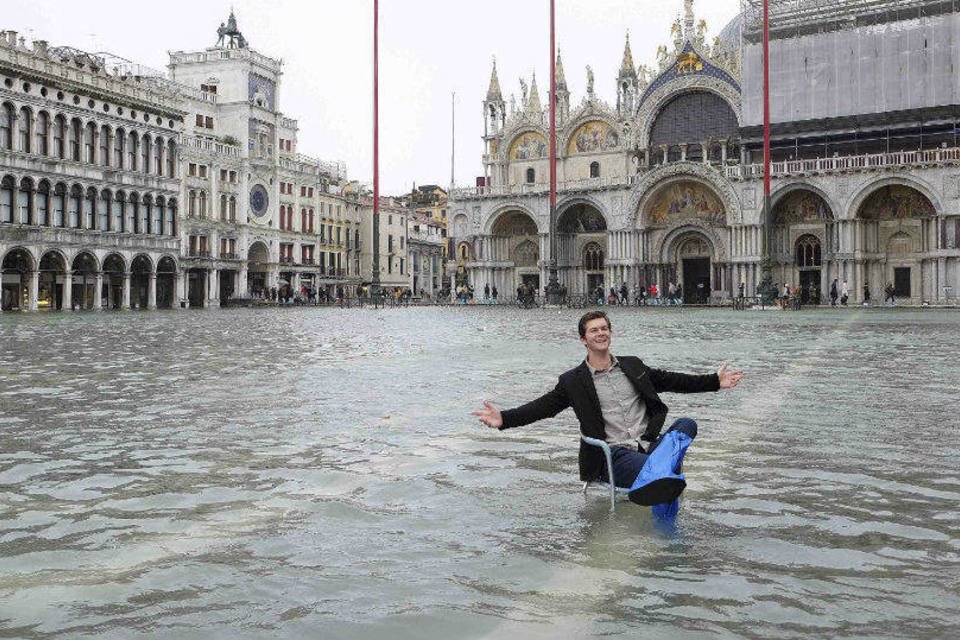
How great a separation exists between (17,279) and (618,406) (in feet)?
169

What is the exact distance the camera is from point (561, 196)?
6625 centimetres

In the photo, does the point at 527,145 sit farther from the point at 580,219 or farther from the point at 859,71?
the point at 859,71

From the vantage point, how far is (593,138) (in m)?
67.6


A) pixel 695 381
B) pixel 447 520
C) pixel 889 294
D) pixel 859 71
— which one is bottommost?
pixel 447 520

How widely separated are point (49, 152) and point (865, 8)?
1819 inches

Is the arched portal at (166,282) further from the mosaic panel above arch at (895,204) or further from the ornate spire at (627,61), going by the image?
the mosaic panel above arch at (895,204)

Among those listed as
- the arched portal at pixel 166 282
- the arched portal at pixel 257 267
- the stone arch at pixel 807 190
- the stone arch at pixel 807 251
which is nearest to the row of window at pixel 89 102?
the arched portal at pixel 166 282

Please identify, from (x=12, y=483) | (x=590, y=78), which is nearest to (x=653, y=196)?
(x=590, y=78)

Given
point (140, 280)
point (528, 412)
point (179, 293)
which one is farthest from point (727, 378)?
point (179, 293)

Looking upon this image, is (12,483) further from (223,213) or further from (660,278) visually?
(223,213)

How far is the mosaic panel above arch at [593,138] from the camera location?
6669cm

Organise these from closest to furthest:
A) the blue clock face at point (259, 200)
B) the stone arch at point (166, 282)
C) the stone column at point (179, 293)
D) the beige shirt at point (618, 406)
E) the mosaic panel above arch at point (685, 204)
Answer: the beige shirt at point (618, 406) < the mosaic panel above arch at point (685, 204) < the stone arch at point (166, 282) < the stone column at point (179, 293) < the blue clock face at point (259, 200)

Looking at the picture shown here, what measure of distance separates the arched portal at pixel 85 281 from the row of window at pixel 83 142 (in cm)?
563

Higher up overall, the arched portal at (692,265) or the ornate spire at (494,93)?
the ornate spire at (494,93)
